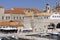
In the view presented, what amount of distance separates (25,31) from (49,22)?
11.9 meters

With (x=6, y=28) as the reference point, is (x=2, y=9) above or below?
above

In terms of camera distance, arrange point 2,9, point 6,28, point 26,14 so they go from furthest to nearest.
→ point 26,14
point 2,9
point 6,28

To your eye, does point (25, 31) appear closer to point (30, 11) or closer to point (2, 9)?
point (2, 9)

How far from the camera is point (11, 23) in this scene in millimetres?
73938

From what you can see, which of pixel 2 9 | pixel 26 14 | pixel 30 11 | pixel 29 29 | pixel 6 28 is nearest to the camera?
pixel 6 28

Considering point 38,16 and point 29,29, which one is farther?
point 38,16

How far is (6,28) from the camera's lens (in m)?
72.2

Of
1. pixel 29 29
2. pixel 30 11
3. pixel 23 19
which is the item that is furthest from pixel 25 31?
pixel 30 11

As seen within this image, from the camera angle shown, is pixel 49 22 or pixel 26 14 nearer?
pixel 49 22

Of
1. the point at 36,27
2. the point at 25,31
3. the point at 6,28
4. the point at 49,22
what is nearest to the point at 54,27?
the point at 49,22

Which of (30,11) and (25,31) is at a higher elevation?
(30,11)

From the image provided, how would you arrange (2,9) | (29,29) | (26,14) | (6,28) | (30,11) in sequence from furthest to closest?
(30,11), (26,14), (2,9), (29,29), (6,28)

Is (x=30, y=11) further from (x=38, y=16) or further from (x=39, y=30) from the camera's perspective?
(x=39, y=30)

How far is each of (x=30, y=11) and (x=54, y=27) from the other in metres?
14.6
